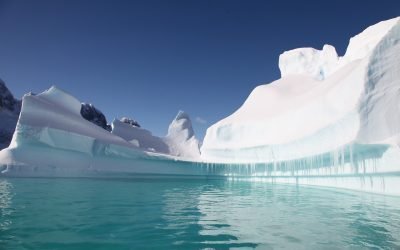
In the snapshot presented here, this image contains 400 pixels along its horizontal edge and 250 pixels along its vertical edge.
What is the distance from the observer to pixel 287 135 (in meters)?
21.6

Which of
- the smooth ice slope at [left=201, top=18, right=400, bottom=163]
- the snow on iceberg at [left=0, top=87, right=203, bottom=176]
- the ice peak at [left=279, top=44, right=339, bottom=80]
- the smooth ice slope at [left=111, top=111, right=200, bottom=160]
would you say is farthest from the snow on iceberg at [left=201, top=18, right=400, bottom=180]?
the snow on iceberg at [left=0, top=87, right=203, bottom=176]

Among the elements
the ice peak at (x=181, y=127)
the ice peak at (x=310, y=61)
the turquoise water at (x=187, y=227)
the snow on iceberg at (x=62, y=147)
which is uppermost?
the ice peak at (x=310, y=61)

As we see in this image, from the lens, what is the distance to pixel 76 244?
168 inches

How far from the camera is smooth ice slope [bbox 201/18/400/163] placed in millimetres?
13539

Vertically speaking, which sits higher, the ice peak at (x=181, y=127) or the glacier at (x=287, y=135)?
the ice peak at (x=181, y=127)

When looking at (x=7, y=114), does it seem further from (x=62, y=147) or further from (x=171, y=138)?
(x=62, y=147)

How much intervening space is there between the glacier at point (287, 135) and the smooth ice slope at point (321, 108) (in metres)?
0.05

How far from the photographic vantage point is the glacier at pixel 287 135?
44.0ft

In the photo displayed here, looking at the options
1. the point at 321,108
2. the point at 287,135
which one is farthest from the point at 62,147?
the point at 321,108

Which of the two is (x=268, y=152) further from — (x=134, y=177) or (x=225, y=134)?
(x=134, y=177)

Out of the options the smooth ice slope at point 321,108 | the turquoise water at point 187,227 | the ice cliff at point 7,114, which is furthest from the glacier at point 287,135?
the ice cliff at point 7,114

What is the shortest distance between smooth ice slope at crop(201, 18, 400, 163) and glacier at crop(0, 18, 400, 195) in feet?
0.16

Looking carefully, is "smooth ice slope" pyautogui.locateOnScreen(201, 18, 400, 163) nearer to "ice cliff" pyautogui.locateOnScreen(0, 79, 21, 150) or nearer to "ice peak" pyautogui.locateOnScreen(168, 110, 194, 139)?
"ice peak" pyautogui.locateOnScreen(168, 110, 194, 139)

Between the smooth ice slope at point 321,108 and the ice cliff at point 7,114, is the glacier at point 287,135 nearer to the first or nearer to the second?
the smooth ice slope at point 321,108
